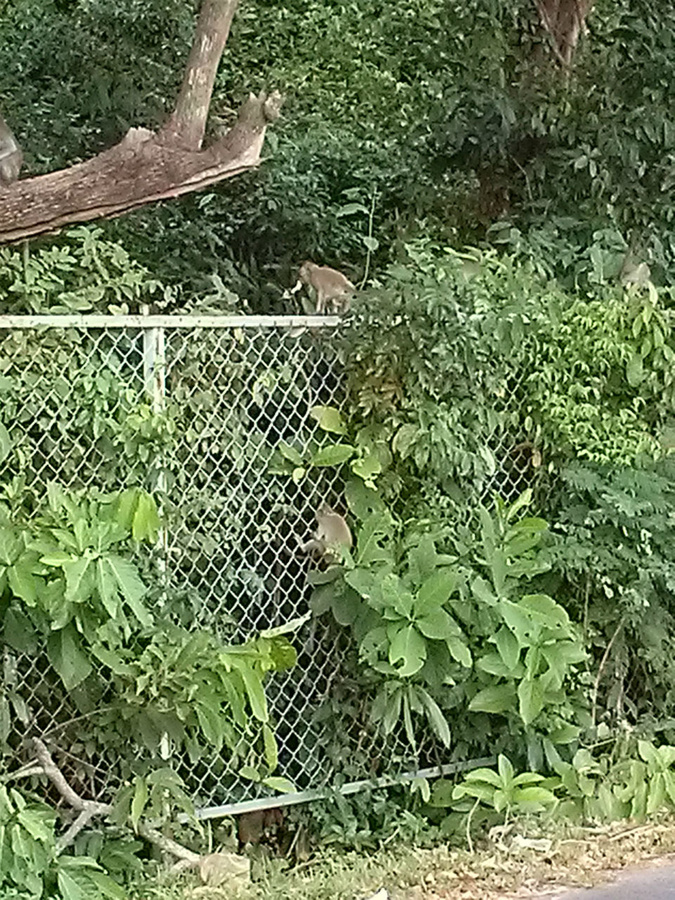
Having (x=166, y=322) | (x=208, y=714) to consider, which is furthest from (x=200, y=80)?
(x=208, y=714)

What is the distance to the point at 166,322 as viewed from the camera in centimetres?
373

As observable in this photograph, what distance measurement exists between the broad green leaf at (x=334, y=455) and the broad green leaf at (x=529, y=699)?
918 millimetres

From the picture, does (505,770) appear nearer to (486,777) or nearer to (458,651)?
(486,777)

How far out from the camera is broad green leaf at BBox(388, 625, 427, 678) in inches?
147

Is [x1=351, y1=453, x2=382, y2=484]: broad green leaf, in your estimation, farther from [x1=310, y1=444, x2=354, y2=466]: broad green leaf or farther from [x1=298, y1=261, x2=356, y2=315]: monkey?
[x1=298, y1=261, x2=356, y2=315]: monkey

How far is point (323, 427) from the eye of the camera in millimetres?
4039

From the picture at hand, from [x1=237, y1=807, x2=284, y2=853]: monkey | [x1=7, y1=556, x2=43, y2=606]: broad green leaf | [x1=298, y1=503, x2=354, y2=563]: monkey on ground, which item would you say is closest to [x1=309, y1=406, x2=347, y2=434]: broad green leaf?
[x1=298, y1=503, x2=354, y2=563]: monkey on ground

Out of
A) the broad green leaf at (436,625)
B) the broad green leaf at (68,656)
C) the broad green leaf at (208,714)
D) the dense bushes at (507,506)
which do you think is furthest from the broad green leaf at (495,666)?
the broad green leaf at (68,656)

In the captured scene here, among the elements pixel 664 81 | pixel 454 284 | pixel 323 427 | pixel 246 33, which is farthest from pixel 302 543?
pixel 246 33

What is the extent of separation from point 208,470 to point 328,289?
0.87 metres

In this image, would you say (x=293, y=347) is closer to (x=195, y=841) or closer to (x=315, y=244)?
(x=195, y=841)

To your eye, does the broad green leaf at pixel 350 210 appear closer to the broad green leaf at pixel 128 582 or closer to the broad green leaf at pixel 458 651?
the broad green leaf at pixel 458 651

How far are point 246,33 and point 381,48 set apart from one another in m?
0.92

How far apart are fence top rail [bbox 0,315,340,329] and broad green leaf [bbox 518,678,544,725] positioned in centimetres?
133
